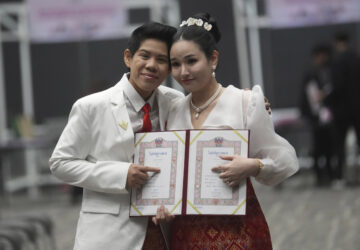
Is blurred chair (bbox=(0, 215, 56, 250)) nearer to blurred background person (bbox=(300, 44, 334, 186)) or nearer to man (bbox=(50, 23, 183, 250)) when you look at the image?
man (bbox=(50, 23, 183, 250))

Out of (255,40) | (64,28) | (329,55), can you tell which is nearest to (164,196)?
(329,55)

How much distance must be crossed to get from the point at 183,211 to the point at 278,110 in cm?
934

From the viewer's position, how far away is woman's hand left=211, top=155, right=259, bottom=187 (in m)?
2.73

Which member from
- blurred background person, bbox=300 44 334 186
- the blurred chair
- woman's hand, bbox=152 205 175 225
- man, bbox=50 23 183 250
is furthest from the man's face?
blurred background person, bbox=300 44 334 186

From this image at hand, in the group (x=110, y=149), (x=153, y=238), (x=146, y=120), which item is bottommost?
(x=153, y=238)

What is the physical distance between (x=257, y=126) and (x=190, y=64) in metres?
0.35

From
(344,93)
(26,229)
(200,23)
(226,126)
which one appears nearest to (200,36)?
(200,23)

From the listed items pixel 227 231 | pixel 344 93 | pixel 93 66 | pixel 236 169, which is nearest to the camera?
pixel 236 169

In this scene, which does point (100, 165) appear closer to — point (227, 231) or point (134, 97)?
point (134, 97)

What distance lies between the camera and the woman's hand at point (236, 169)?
273cm

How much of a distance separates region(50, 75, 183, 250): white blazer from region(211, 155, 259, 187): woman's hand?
14.8 inches

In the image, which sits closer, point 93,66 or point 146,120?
point 146,120

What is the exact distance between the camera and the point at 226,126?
9.39ft

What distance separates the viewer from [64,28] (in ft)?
36.5
